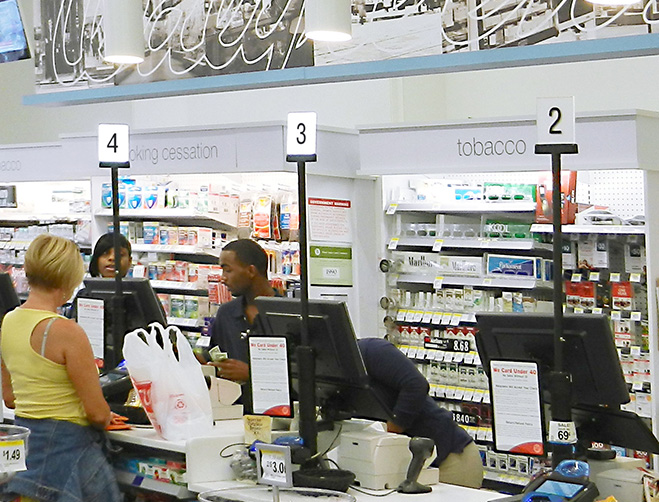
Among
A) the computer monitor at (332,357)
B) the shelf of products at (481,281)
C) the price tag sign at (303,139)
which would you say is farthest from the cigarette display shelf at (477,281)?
the price tag sign at (303,139)

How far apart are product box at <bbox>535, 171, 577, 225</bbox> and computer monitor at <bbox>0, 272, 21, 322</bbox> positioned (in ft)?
11.3

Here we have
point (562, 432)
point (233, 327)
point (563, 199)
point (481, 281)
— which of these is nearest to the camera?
point (562, 432)

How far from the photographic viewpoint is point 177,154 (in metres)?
7.59

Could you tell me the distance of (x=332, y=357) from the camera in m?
3.79

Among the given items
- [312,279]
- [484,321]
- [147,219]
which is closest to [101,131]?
[484,321]

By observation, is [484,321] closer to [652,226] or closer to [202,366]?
[202,366]

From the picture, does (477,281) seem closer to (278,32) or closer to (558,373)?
(278,32)

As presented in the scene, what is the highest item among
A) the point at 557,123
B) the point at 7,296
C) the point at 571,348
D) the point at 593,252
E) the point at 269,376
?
the point at 557,123

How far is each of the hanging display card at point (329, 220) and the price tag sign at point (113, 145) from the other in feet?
8.97

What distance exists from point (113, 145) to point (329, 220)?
3016 millimetres

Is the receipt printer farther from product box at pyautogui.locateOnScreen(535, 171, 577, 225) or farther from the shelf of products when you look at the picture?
product box at pyautogui.locateOnScreen(535, 171, 577, 225)

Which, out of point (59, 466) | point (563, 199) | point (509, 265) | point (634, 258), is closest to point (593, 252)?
point (634, 258)

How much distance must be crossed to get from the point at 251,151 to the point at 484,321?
155 inches

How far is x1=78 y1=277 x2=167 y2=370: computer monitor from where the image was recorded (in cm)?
471
